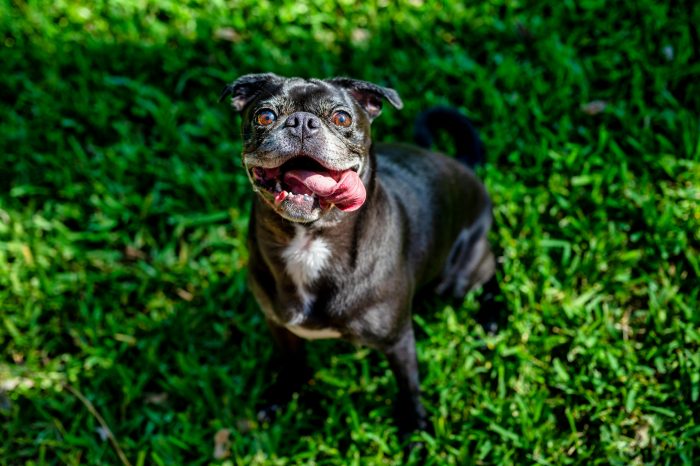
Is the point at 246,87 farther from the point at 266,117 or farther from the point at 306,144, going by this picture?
the point at 306,144

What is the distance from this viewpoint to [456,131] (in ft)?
14.2

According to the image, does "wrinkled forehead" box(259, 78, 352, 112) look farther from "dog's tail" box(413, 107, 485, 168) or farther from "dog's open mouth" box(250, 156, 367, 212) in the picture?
"dog's tail" box(413, 107, 485, 168)

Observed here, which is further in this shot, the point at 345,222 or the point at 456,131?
the point at 456,131

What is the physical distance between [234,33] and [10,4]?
1959 millimetres

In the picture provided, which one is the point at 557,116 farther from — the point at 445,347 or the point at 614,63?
the point at 445,347

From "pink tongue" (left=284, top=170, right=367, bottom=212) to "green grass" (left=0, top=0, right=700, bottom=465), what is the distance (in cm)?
159

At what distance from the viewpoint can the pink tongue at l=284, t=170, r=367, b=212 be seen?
2525 millimetres

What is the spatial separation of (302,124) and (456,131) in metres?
2.04

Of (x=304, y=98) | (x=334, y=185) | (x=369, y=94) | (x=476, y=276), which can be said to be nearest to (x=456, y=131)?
(x=476, y=276)

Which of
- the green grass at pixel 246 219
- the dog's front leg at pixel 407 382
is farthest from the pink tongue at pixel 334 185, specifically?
the green grass at pixel 246 219

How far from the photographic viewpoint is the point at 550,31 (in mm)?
4961

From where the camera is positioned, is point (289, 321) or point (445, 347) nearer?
point (289, 321)

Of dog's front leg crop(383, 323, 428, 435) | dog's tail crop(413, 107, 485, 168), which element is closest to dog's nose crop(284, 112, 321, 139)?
dog's front leg crop(383, 323, 428, 435)

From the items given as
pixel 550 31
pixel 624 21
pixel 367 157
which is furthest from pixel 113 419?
pixel 624 21
